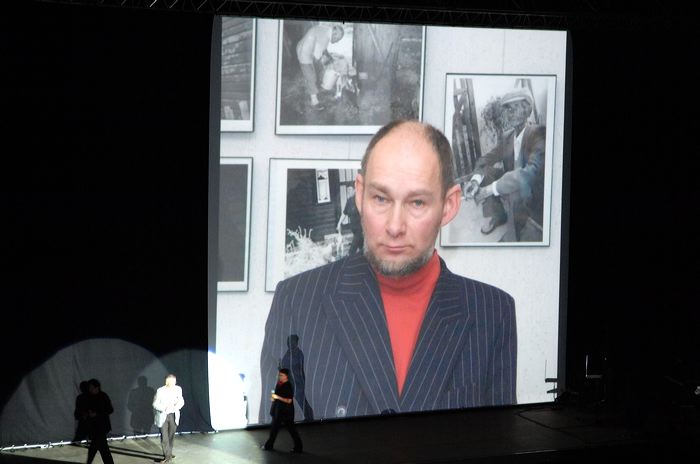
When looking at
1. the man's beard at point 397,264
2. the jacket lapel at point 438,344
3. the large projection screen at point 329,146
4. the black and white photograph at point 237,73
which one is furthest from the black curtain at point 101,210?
the jacket lapel at point 438,344

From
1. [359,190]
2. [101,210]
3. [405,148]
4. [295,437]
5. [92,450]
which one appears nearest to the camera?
[92,450]

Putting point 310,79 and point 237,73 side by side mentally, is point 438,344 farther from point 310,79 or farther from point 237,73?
point 237,73

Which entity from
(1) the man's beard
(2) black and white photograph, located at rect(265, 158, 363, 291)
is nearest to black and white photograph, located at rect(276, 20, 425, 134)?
(2) black and white photograph, located at rect(265, 158, 363, 291)

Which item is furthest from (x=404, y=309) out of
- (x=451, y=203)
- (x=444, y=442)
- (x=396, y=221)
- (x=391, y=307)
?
(x=444, y=442)

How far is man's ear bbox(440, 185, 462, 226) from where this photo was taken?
12773mm

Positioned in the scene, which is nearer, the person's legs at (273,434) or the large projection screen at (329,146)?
the person's legs at (273,434)

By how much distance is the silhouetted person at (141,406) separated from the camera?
11797 millimetres

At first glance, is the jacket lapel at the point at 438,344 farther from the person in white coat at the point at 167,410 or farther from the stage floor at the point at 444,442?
the person in white coat at the point at 167,410

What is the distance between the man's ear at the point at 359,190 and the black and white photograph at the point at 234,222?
1.16 metres

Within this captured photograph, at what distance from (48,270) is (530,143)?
5.54 m

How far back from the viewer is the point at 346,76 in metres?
12.3

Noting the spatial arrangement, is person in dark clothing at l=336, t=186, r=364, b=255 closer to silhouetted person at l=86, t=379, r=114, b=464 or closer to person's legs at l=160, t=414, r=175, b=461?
person's legs at l=160, t=414, r=175, b=461

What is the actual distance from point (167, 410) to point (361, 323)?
265 cm

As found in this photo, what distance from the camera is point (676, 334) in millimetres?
14305
